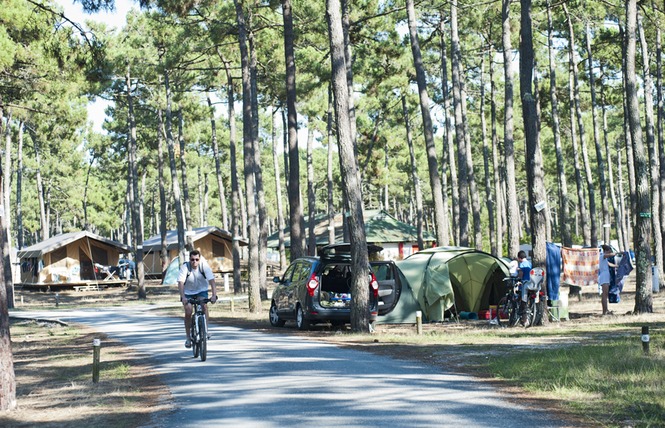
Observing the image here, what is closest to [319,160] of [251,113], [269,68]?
[269,68]

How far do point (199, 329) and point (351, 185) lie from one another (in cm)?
532

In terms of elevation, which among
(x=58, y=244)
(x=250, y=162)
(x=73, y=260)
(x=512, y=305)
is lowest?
(x=512, y=305)

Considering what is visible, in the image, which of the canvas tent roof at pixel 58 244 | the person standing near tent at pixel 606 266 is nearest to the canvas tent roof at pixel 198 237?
the canvas tent roof at pixel 58 244

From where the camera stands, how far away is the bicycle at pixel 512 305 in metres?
16.7

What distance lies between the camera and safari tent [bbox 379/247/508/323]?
741 inches

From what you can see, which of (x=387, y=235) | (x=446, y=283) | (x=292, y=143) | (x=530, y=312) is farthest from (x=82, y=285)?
(x=530, y=312)

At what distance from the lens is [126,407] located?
29.0 ft

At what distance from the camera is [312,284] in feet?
54.2

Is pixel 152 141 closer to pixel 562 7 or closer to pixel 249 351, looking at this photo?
pixel 562 7

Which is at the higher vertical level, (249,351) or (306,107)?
(306,107)

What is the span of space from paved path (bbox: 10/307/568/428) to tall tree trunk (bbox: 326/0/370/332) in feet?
7.44

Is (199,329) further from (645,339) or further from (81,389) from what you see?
(645,339)

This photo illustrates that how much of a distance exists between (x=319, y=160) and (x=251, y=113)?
5926cm

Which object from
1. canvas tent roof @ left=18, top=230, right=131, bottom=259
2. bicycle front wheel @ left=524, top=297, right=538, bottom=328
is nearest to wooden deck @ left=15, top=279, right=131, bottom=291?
canvas tent roof @ left=18, top=230, right=131, bottom=259
